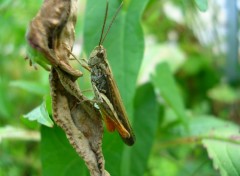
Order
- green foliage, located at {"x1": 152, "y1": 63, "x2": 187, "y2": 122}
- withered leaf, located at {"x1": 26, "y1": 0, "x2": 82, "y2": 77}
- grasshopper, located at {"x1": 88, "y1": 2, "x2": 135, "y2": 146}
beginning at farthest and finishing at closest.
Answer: green foliage, located at {"x1": 152, "y1": 63, "x2": 187, "y2": 122}
grasshopper, located at {"x1": 88, "y1": 2, "x2": 135, "y2": 146}
withered leaf, located at {"x1": 26, "y1": 0, "x2": 82, "y2": 77}

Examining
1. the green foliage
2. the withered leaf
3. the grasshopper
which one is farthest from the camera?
the green foliage

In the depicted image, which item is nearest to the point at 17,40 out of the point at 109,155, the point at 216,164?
the point at 109,155

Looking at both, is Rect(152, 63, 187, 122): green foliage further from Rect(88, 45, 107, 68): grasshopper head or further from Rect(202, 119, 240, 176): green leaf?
Rect(88, 45, 107, 68): grasshopper head

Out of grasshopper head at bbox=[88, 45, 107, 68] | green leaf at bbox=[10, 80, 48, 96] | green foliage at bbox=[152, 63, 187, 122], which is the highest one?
grasshopper head at bbox=[88, 45, 107, 68]

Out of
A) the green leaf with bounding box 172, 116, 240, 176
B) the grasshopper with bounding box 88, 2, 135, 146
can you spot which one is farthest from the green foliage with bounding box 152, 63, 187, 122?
the grasshopper with bounding box 88, 2, 135, 146

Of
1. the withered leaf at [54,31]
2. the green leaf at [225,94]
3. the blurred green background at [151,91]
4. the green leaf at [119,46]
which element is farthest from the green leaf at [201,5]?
the green leaf at [225,94]

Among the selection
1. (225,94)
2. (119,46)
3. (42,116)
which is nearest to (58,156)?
(42,116)

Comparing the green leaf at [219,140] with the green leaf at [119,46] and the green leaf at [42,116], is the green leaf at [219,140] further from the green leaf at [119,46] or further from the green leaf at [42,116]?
the green leaf at [42,116]

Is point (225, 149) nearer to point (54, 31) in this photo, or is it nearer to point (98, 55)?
point (98, 55)
